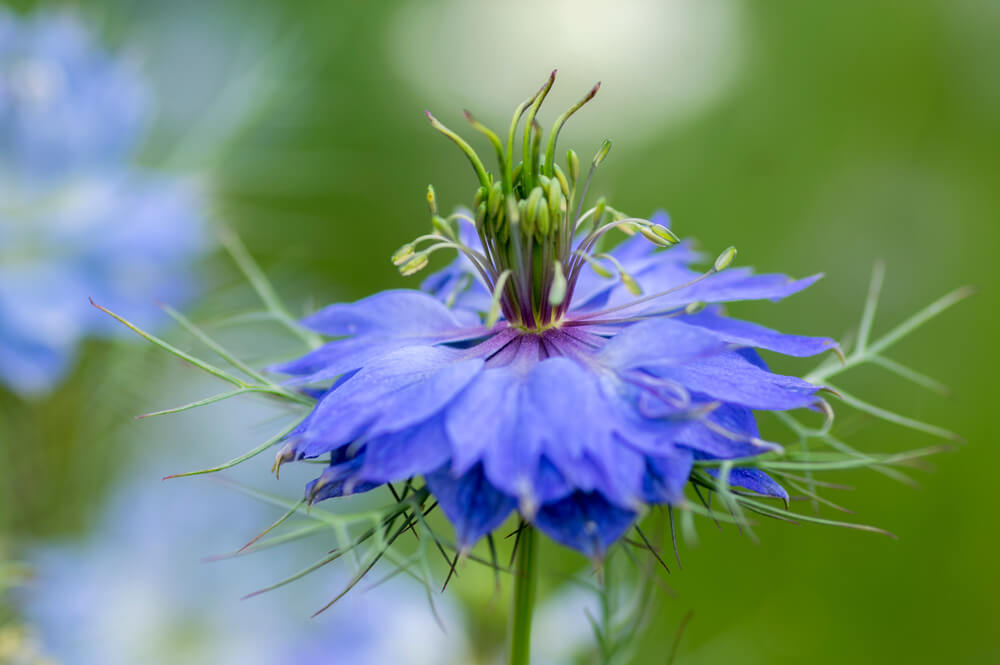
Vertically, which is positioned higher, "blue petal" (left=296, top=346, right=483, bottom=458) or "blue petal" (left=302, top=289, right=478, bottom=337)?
"blue petal" (left=302, top=289, right=478, bottom=337)

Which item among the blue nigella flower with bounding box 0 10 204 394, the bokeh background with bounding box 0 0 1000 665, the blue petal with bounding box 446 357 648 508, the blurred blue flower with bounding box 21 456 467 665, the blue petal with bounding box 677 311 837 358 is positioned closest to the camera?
the blue petal with bounding box 446 357 648 508

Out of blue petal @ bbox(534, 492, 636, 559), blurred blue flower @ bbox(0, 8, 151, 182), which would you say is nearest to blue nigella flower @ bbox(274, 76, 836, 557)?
blue petal @ bbox(534, 492, 636, 559)

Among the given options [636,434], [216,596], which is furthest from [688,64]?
[636,434]

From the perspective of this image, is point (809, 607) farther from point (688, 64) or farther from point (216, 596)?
point (688, 64)

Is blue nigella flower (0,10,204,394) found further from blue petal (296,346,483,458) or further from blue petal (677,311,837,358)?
blue petal (677,311,837,358)

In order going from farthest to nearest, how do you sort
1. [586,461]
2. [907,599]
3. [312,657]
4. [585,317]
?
[907,599], [312,657], [585,317], [586,461]

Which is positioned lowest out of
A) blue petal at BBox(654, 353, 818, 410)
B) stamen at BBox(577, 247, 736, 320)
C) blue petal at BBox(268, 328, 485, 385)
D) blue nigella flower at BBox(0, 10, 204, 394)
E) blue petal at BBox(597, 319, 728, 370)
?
blue petal at BBox(654, 353, 818, 410)

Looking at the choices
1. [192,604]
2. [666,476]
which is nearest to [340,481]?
[666,476]
